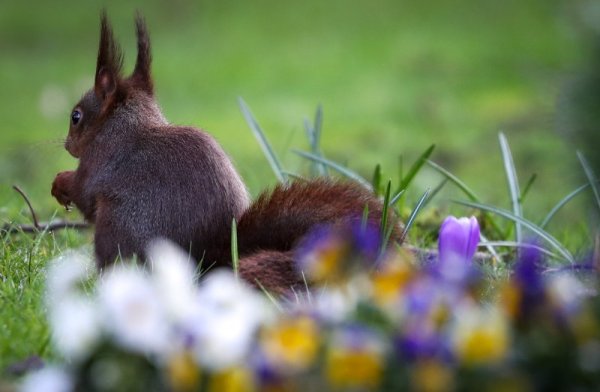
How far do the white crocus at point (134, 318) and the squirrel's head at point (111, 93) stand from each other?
4.13 ft

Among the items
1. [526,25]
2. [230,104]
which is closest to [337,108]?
[230,104]

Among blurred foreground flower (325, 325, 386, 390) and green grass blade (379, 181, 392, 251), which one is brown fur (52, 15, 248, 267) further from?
blurred foreground flower (325, 325, 386, 390)

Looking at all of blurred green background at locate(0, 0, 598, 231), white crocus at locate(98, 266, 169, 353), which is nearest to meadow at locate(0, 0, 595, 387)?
blurred green background at locate(0, 0, 598, 231)

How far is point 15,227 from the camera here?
296cm

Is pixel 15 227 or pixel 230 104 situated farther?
pixel 230 104

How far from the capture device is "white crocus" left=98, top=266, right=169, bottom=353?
1.52 m

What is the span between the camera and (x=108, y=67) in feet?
9.24

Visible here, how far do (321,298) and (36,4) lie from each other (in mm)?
9119

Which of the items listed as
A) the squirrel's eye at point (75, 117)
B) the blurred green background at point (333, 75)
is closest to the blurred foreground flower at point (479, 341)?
the squirrel's eye at point (75, 117)

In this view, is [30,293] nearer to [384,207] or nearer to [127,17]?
[384,207]

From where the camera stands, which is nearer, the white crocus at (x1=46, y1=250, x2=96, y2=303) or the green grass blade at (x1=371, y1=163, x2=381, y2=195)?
the white crocus at (x1=46, y1=250, x2=96, y2=303)

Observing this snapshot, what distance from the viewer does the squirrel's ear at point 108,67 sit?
2799 millimetres

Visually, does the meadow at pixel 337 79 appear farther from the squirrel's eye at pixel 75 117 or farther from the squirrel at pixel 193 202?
the squirrel at pixel 193 202

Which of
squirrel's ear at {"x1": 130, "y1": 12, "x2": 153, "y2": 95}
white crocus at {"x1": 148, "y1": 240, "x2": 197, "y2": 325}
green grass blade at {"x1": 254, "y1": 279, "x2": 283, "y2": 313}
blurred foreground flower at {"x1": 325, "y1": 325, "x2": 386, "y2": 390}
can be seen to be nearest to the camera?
blurred foreground flower at {"x1": 325, "y1": 325, "x2": 386, "y2": 390}
